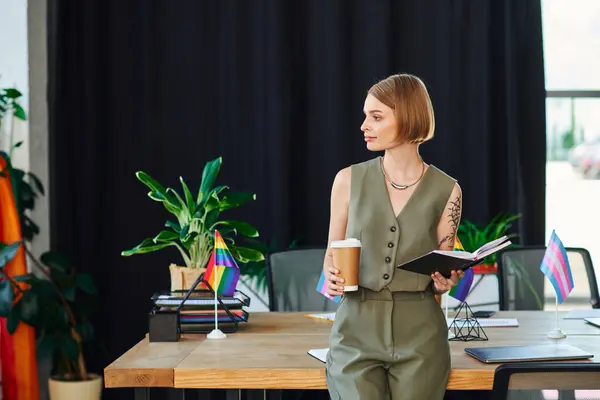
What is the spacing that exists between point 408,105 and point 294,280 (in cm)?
168

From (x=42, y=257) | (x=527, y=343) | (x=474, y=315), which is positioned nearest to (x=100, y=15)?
(x=42, y=257)

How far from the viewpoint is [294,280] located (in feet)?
11.3

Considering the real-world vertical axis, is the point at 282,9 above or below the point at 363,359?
above

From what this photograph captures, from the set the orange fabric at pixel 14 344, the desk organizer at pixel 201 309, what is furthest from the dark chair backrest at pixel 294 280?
the orange fabric at pixel 14 344

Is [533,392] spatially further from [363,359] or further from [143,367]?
[143,367]

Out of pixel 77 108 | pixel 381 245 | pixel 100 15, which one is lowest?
pixel 381 245

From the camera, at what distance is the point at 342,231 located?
1.98 m

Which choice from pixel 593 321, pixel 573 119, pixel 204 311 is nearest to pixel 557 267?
pixel 593 321

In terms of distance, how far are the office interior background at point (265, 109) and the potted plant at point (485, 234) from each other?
0.22 feet

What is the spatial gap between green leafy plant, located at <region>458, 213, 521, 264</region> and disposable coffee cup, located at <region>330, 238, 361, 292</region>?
2.59m

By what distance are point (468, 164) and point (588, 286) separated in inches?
50.5

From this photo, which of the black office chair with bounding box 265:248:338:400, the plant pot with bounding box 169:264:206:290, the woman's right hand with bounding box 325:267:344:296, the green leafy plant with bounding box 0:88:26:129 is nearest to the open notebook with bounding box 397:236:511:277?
the woman's right hand with bounding box 325:267:344:296

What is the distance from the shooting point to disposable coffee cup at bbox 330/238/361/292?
1.84 meters

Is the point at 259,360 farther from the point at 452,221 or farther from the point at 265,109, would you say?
the point at 265,109
